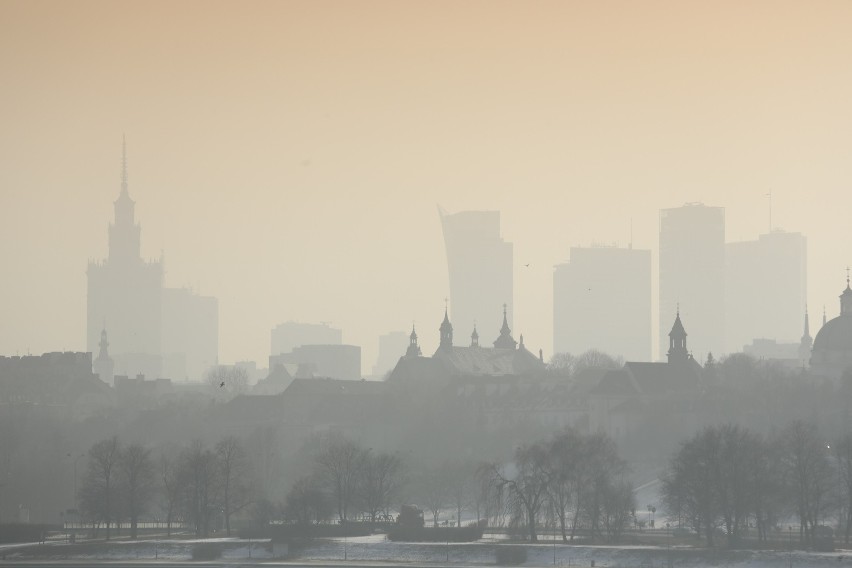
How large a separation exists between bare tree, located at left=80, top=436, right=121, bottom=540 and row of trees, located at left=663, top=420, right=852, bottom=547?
32.4 meters

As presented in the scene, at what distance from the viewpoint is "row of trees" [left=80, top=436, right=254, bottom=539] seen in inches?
5541

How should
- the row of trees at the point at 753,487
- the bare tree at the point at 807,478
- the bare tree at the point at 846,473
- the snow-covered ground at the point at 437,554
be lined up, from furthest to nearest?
the bare tree at the point at 846,473
the row of trees at the point at 753,487
the bare tree at the point at 807,478
the snow-covered ground at the point at 437,554

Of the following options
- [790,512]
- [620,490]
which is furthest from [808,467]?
[620,490]

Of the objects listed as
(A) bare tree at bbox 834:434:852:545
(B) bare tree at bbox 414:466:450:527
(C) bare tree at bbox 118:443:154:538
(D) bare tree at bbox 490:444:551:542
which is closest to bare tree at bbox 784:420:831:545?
(A) bare tree at bbox 834:434:852:545

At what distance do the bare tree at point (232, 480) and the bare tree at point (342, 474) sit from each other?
5.10m

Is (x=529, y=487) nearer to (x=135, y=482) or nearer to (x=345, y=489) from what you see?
(x=345, y=489)

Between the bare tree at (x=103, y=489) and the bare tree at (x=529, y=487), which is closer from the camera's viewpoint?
the bare tree at (x=529, y=487)

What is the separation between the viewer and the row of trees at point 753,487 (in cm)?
12550

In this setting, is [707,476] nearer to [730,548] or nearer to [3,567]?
[730,548]

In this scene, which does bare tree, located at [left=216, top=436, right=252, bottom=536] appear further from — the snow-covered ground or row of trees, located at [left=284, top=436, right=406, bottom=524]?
the snow-covered ground

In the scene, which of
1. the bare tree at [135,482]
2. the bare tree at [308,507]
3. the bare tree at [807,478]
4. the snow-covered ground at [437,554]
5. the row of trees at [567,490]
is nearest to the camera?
the snow-covered ground at [437,554]

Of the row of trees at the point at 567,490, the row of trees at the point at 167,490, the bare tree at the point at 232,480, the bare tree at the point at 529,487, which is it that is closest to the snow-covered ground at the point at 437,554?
the bare tree at the point at 529,487

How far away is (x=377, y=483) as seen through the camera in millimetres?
148625

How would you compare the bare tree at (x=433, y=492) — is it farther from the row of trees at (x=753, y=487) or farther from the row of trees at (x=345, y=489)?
the row of trees at (x=753, y=487)
